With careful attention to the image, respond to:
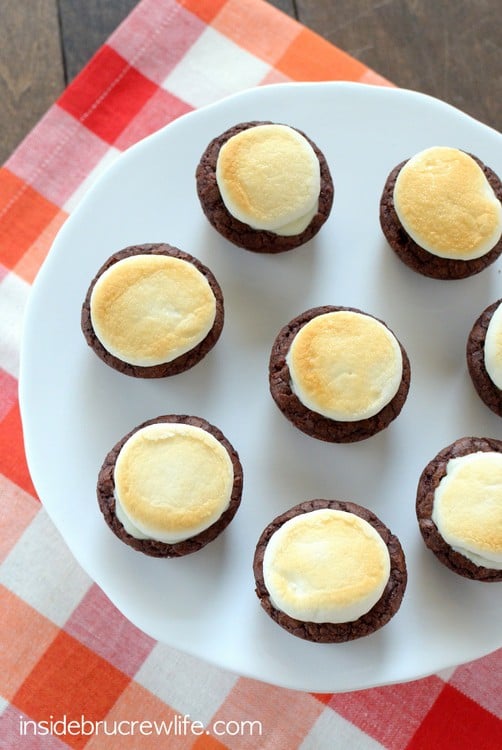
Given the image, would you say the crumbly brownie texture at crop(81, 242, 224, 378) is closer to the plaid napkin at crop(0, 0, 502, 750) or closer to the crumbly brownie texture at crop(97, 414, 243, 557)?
the crumbly brownie texture at crop(97, 414, 243, 557)

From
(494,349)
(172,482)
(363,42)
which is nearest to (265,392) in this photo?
(172,482)

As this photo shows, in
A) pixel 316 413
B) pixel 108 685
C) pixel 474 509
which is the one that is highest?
pixel 474 509

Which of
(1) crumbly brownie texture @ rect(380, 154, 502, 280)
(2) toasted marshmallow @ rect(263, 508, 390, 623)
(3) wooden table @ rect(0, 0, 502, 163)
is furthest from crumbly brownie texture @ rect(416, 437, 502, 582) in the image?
A: (3) wooden table @ rect(0, 0, 502, 163)

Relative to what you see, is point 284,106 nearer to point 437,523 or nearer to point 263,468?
point 263,468

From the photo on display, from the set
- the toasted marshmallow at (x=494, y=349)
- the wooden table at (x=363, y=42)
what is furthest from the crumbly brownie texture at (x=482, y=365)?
the wooden table at (x=363, y=42)

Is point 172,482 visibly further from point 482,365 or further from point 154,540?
point 482,365

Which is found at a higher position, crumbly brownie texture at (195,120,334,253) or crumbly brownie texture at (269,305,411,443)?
crumbly brownie texture at (195,120,334,253)
